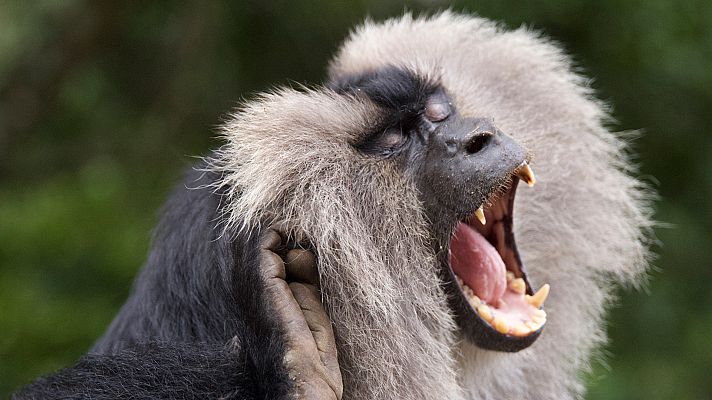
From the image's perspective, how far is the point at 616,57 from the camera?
18.8ft

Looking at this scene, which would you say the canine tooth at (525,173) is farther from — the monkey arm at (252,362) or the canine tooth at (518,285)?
the monkey arm at (252,362)

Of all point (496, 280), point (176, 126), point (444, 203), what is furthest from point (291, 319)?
point (176, 126)

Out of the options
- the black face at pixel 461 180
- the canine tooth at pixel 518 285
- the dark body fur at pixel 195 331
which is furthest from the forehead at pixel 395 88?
the canine tooth at pixel 518 285

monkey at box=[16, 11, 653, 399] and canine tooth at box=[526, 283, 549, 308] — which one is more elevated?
monkey at box=[16, 11, 653, 399]

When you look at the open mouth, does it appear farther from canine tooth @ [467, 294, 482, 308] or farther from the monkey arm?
the monkey arm

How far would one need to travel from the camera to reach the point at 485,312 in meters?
2.73

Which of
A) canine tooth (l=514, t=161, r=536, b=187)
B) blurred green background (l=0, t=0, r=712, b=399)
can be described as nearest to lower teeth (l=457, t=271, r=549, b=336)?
canine tooth (l=514, t=161, r=536, b=187)

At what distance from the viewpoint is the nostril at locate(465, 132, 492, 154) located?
2584mm

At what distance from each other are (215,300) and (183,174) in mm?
679

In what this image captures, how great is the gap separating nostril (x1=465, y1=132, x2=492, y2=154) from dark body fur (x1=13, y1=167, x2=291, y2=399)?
0.67 m

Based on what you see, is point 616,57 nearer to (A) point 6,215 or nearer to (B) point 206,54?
(B) point 206,54

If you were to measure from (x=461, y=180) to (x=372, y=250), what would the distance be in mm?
319

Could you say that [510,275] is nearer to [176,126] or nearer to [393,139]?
[393,139]

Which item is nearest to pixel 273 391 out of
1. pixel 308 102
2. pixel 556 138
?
pixel 308 102
